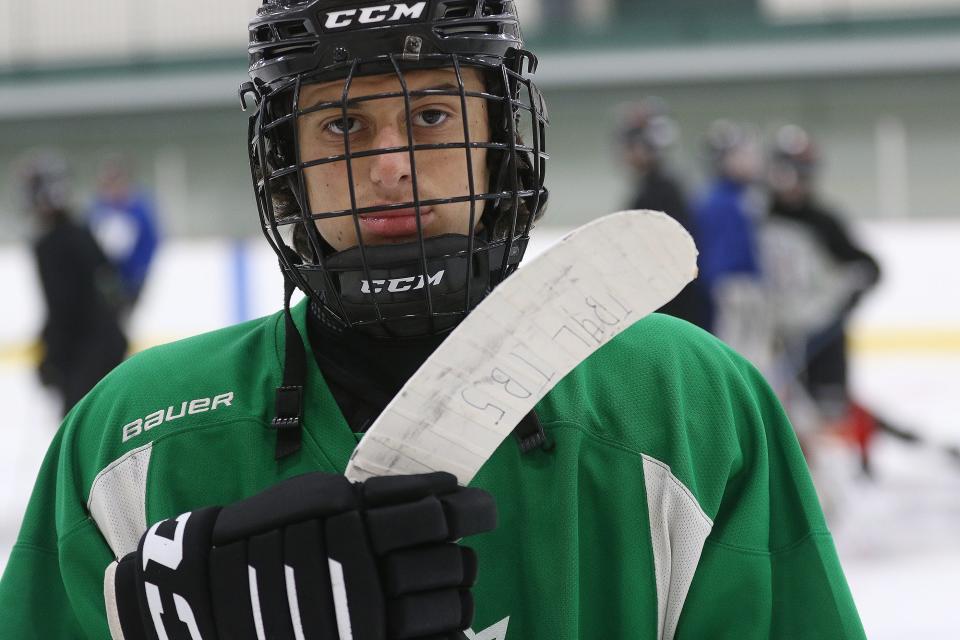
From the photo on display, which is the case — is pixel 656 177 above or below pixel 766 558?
below

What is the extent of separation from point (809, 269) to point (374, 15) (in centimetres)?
320

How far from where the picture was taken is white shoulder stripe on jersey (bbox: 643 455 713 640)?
94 cm

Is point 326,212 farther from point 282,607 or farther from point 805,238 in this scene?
point 805,238

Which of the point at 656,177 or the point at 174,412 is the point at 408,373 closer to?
the point at 174,412

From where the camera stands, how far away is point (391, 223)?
0.95 metres

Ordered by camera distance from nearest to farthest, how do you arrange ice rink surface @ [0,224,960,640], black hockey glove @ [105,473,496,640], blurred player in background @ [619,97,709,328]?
black hockey glove @ [105,473,496,640] < ice rink surface @ [0,224,960,640] < blurred player in background @ [619,97,709,328]

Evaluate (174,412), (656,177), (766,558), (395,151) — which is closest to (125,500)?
(174,412)

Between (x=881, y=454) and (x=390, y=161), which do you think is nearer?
(x=390, y=161)

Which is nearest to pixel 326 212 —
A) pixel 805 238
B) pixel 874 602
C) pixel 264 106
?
pixel 264 106

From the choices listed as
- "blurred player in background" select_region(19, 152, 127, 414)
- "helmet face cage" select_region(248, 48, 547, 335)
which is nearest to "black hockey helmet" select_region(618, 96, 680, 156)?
"blurred player in background" select_region(19, 152, 127, 414)

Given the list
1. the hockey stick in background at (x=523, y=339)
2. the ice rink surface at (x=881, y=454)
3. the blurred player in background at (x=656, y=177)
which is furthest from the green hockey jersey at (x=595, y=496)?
the blurred player in background at (x=656, y=177)

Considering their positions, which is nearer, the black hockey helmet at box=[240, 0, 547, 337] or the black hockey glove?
the black hockey glove

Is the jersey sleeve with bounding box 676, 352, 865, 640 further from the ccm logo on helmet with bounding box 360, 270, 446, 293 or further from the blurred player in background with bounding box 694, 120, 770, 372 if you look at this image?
the blurred player in background with bounding box 694, 120, 770, 372

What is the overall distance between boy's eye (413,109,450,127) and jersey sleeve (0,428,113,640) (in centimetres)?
40
